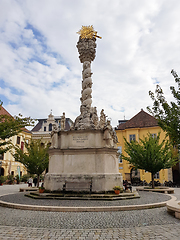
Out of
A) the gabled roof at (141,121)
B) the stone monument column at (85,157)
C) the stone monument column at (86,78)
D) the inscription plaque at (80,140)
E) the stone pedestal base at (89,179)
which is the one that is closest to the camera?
the stone pedestal base at (89,179)

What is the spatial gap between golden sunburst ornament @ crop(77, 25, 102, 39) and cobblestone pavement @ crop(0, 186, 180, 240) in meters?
14.5

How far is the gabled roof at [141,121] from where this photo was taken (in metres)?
37.8

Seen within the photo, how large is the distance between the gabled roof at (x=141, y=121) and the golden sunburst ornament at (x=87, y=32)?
22.5m

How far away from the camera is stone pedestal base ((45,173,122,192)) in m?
12.6

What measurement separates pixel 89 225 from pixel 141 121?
110 ft

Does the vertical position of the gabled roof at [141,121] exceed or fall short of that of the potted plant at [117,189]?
it exceeds it

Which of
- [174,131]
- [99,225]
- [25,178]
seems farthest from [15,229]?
[25,178]

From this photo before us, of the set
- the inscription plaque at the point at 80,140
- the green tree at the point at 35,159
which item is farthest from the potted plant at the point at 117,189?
the green tree at the point at 35,159

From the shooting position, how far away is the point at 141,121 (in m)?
38.8

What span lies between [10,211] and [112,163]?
6656 mm

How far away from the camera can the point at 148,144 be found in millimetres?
20141

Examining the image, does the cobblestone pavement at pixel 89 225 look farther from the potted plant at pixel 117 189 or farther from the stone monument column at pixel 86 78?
the stone monument column at pixel 86 78

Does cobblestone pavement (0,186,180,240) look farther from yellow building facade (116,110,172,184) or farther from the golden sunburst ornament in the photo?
yellow building facade (116,110,172,184)

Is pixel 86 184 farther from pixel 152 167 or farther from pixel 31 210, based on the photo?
pixel 152 167
